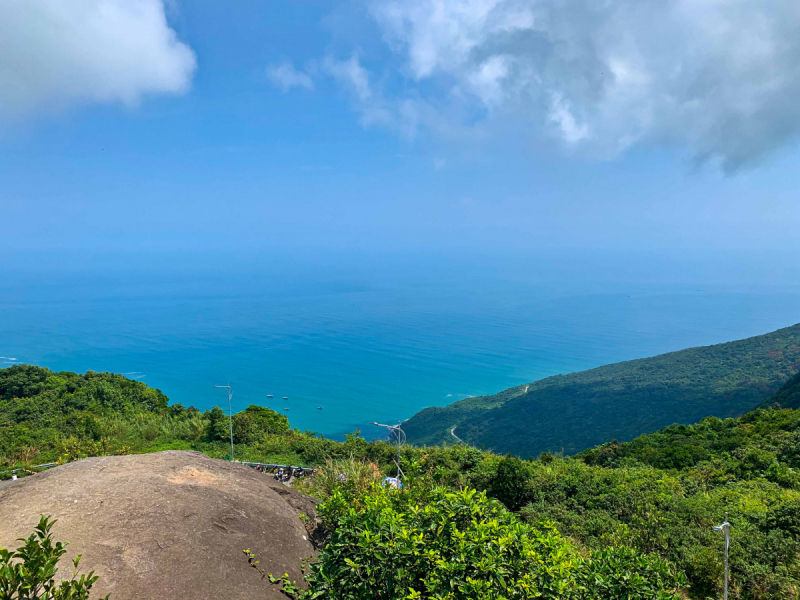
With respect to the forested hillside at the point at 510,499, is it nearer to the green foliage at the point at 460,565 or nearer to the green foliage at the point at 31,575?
the green foliage at the point at 460,565

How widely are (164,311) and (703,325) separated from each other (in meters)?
191

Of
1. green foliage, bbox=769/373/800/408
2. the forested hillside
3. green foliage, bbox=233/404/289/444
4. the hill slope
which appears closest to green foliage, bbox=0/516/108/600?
the forested hillside

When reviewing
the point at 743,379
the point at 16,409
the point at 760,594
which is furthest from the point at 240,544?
the point at 743,379

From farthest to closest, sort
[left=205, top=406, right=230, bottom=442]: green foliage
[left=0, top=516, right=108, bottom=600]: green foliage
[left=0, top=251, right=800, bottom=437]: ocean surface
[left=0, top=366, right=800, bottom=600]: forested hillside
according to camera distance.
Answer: [left=0, top=251, right=800, bottom=437]: ocean surface, [left=205, top=406, right=230, bottom=442]: green foliage, [left=0, top=366, right=800, bottom=600]: forested hillside, [left=0, top=516, right=108, bottom=600]: green foliage

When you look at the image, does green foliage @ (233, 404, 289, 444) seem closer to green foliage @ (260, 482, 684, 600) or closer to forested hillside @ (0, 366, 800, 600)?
forested hillside @ (0, 366, 800, 600)

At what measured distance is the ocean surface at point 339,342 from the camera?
307ft

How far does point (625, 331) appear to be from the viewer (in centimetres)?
15338

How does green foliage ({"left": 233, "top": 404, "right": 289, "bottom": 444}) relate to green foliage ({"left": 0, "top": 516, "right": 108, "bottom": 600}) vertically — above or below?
above

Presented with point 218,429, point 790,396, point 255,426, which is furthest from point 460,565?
point 790,396

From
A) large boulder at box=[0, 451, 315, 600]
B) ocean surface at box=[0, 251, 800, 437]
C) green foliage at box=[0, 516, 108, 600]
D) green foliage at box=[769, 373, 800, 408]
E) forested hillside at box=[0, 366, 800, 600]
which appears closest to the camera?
green foliage at box=[0, 516, 108, 600]

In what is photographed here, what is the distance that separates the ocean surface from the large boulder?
213 feet

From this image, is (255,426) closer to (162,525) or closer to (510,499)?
(510,499)

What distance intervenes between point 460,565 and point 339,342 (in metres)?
127

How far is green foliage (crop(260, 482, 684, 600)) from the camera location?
6203 millimetres
